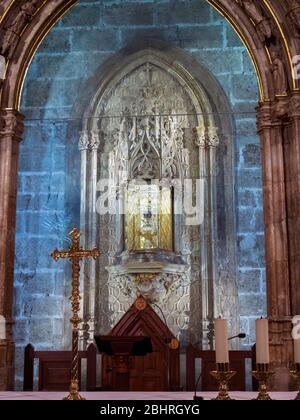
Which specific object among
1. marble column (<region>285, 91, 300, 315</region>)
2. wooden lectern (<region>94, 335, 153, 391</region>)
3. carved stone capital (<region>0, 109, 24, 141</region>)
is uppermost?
carved stone capital (<region>0, 109, 24, 141</region>)

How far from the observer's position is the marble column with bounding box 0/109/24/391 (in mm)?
9602

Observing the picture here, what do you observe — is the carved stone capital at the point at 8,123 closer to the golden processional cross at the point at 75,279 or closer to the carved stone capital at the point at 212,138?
the golden processional cross at the point at 75,279

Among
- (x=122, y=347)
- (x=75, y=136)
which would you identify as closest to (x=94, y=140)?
(x=75, y=136)

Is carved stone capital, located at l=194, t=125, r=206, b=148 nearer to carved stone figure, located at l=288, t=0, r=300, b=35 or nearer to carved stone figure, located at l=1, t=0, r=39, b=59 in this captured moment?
carved stone figure, located at l=288, t=0, r=300, b=35

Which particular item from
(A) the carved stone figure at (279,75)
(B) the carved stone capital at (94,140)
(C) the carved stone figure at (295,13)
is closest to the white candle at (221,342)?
(A) the carved stone figure at (279,75)

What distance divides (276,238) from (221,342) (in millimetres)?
5394

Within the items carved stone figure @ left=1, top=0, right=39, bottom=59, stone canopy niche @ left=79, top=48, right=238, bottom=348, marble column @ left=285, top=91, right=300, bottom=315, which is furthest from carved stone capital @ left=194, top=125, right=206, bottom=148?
carved stone figure @ left=1, top=0, right=39, bottom=59

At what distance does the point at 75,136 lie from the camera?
45.5 feet

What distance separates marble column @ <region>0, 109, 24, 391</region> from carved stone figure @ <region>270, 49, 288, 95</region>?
14.0 ft

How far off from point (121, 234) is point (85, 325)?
81.6 inches

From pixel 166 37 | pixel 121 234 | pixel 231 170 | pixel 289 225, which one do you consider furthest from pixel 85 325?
pixel 166 37

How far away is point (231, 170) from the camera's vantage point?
13484mm
